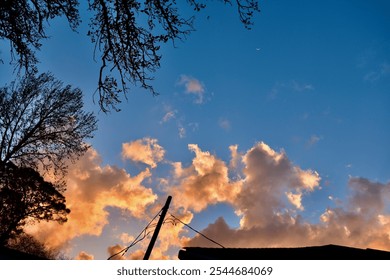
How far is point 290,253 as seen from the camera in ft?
28.2

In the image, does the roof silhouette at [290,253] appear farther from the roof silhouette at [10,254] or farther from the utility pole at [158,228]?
the roof silhouette at [10,254]

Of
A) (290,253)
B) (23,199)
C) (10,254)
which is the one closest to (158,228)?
(290,253)

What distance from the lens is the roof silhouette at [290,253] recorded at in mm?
7797

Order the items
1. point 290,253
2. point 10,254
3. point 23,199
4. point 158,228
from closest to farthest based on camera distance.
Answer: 1. point 290,253
2. point 10,254
3. point 158,228
4. point 23,199

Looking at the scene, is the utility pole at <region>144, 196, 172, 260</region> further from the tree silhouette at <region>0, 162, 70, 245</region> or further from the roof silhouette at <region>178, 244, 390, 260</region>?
the tree silhouette at <region>0, 162, 70, 245</region>

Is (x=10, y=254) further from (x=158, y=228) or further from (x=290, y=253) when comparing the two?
(x=290, y=253)

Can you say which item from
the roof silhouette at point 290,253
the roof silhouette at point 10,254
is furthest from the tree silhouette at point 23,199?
the roof silhouette at point 290,253

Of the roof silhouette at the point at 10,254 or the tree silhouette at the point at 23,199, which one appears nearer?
the roof silhouette at the point at 10,254

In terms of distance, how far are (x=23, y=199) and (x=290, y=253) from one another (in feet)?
57.9

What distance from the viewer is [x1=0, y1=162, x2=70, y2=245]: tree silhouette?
55.6 ft

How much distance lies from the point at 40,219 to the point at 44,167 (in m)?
7.33

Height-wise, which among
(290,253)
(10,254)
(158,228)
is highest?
(158,228)

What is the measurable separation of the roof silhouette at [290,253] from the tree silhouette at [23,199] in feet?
39.5
